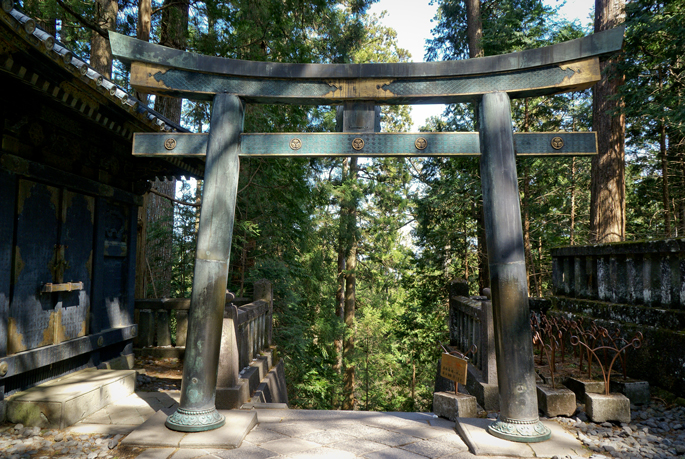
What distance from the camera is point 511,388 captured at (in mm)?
3613

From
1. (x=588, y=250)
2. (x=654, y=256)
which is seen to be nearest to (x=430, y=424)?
(x=654, y=256)

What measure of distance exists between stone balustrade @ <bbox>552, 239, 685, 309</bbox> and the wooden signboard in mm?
2406

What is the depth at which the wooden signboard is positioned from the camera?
4070mm

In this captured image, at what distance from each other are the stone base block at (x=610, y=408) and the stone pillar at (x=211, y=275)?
3.43 metres

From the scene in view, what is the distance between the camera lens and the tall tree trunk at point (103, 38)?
727 centimetres

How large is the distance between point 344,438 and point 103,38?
309 inches

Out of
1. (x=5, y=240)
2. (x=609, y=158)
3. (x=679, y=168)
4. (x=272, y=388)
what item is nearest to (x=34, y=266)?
(x=5, y=240)

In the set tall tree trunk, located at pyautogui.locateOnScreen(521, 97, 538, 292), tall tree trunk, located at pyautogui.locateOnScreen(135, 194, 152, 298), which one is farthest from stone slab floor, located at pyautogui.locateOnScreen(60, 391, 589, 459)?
tall tree trunk, located at pyautogui.locateOnScreen(521, 97, 538, 292)

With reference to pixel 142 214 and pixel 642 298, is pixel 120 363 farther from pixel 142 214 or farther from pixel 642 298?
pixel 642 298

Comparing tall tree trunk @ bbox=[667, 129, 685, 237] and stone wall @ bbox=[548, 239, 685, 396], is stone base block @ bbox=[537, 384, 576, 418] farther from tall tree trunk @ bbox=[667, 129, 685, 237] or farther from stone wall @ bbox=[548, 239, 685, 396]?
tall tree trunk @ bbox=[667, 129, 685, 237]

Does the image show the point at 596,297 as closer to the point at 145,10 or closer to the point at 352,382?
the point at 145,10

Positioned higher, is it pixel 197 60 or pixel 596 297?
pixel 197 60

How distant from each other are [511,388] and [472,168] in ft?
30.0

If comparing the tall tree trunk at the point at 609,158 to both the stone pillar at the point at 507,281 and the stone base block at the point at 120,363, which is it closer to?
the stone pillar at the point at 507,281
